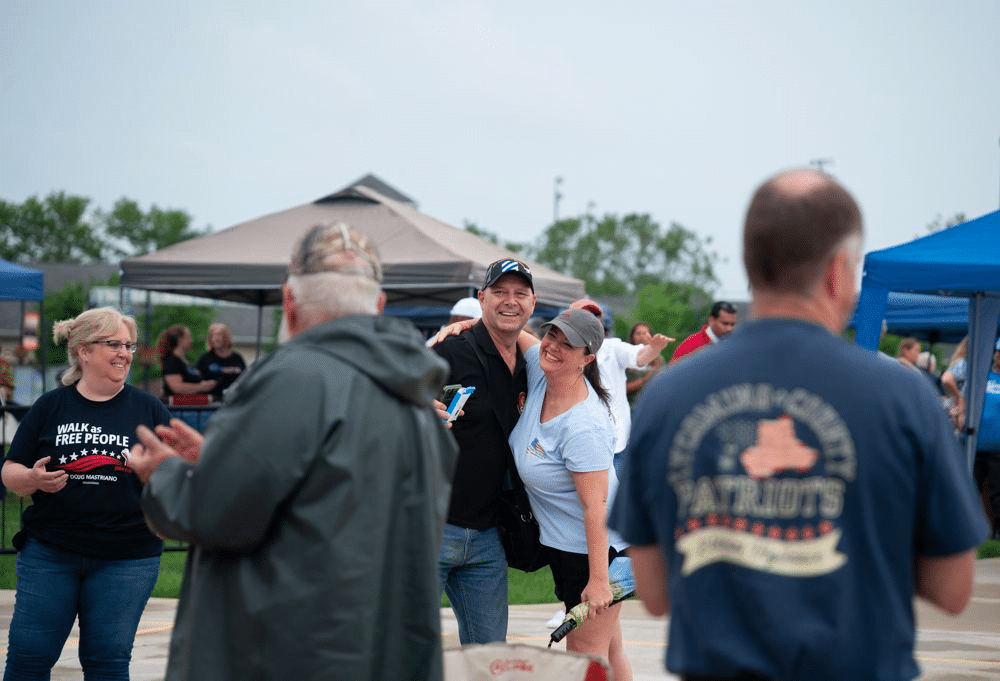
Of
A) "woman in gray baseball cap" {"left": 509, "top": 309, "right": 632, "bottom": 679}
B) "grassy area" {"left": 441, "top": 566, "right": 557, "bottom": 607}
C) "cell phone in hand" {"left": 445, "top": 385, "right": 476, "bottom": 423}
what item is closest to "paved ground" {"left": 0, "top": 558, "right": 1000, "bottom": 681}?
"grassy area" {"left": 441, "top": 566, "right": 557, "bottom": 607}

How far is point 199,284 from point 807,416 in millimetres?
11152

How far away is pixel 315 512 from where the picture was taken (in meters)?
2.57

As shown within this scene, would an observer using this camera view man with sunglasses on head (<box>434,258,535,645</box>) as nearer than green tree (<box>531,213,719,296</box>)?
Yes

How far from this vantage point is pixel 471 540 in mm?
4574

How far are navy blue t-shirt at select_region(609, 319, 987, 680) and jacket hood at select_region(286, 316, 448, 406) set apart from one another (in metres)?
0.79

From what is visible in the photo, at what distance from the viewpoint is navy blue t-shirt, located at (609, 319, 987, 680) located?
79.0 inches

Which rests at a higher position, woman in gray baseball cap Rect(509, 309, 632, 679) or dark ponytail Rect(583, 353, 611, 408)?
dark ponytail Rect(583, 353, 611, 408)

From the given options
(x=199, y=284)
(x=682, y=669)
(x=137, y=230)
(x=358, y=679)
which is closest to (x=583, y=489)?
(x=358, y=679)

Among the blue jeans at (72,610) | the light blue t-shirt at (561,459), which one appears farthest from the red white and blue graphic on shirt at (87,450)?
the light blue t-shirt at (561,459)

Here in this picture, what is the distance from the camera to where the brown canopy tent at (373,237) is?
12070 millimetres

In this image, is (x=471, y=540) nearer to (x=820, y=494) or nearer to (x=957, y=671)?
(x=820, y=494)

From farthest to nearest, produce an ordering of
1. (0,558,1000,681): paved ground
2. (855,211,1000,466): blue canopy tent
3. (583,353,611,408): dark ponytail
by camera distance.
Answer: (855,211,1000,466): blue canopy tent < (0,558,1000,681): paved ground < (583,353,611,408): dark ponytail

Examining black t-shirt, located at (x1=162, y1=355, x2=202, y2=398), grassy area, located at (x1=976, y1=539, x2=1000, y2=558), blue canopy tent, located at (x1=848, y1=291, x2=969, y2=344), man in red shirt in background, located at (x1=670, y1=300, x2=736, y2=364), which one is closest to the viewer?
man in red shirt in background, located at (x1=670, y1=300, x2=736, y2=364)

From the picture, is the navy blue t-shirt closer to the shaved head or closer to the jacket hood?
the shaved head
